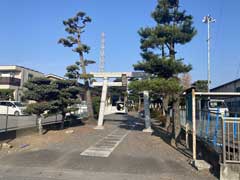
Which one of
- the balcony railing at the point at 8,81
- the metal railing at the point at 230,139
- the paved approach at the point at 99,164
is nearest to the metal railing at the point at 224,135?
the metal railing at the point at 230,139

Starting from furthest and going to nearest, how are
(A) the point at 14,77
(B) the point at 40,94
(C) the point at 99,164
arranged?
1. (A) the point at 14,77
2. (B) the point at 40,94
3. (C) the point at 99,164

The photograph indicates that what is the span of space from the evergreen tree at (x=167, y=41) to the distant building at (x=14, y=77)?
2693 cm

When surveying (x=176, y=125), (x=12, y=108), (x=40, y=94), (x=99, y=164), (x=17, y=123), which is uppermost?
(x=40, y=94)

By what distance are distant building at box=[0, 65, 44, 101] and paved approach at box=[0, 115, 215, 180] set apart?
95.6ft

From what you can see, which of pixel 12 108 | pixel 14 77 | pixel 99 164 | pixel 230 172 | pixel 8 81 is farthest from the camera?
pixel 14 77

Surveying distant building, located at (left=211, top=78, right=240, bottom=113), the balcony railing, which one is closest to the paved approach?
distant building, located at (left=211, top=78, right=240, bottom=113)

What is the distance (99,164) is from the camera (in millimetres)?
8891

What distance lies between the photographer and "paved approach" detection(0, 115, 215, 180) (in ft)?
24.8

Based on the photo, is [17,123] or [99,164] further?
[17,123]

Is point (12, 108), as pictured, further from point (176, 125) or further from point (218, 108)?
point (218, 108)

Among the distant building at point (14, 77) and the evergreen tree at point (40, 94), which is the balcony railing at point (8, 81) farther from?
the evergreen tree at point (40, 94)

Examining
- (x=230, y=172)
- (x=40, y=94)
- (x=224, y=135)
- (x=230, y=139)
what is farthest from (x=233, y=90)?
(x=230, y=172)

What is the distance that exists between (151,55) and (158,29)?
1.32m

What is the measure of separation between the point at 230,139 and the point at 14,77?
38.6 m
